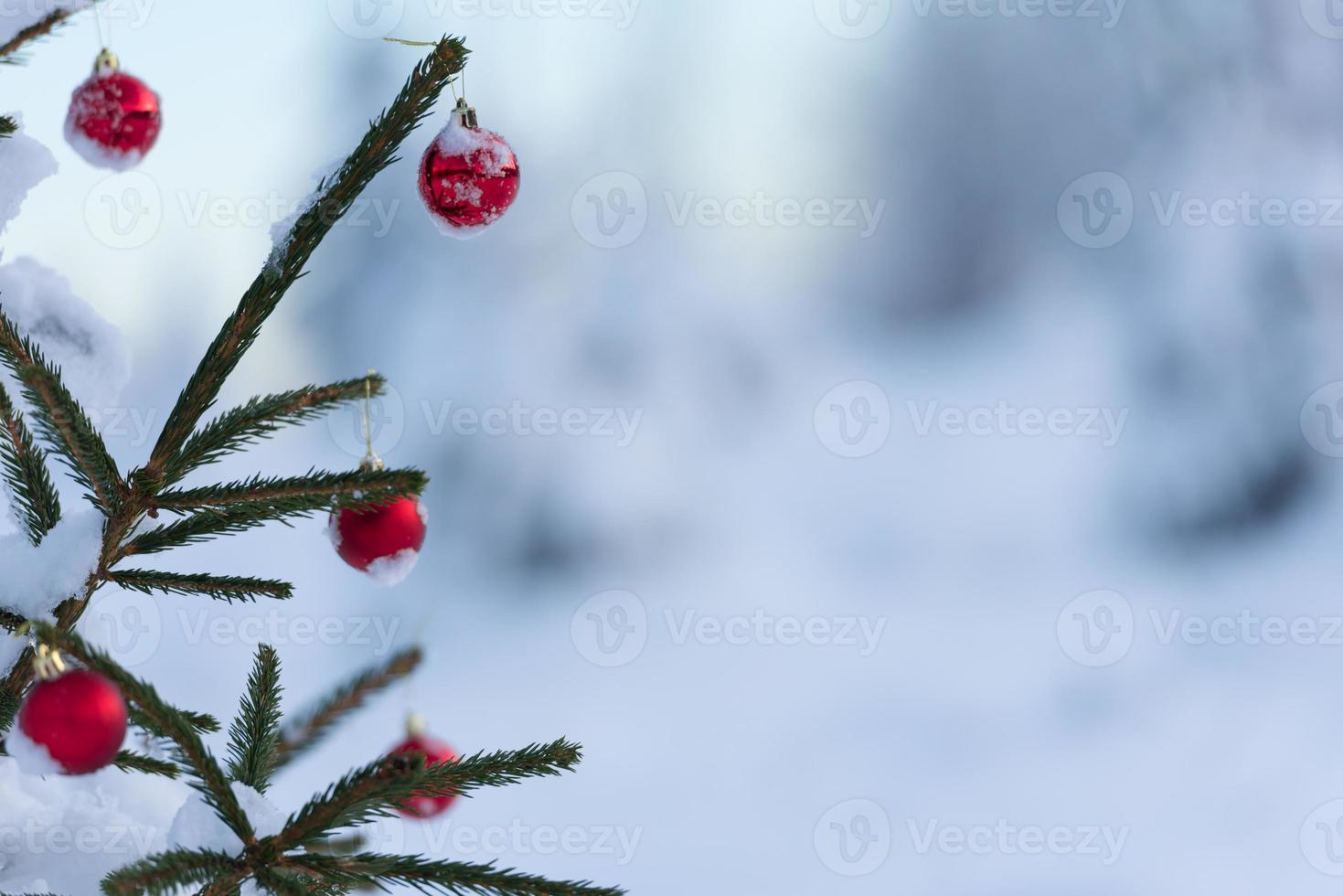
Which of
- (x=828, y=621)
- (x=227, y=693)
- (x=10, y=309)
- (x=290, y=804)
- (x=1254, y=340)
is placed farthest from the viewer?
(x=1254, y=340)

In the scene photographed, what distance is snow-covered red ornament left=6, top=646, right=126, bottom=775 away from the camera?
19.0 inches

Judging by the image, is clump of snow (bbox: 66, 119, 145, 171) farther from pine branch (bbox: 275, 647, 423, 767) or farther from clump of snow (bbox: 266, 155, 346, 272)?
pine branch (bbox: 275, 647, 423, 767)

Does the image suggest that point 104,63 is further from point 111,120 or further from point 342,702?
point 342,702

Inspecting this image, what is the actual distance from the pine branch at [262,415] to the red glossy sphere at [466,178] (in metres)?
0.17

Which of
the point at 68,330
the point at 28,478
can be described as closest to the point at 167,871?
the point at 28,478

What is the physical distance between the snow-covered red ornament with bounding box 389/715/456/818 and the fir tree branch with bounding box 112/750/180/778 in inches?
7.5

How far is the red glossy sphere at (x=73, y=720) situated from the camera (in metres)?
0.48

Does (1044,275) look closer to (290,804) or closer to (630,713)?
(630,713)

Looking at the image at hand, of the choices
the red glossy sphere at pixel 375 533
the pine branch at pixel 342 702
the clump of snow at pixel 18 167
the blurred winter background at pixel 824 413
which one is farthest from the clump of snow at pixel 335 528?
the blurred winter background at pixel 824 413

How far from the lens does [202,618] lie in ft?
9.07

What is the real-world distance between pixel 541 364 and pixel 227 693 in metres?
1.26

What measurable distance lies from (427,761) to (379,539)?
0.46 ft

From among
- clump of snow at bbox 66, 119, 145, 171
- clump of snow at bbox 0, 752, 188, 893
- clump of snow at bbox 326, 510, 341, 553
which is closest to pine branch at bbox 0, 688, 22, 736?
clump of snow at bbox 0, 752, 188, 893

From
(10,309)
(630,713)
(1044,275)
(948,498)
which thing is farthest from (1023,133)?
(10,309)
